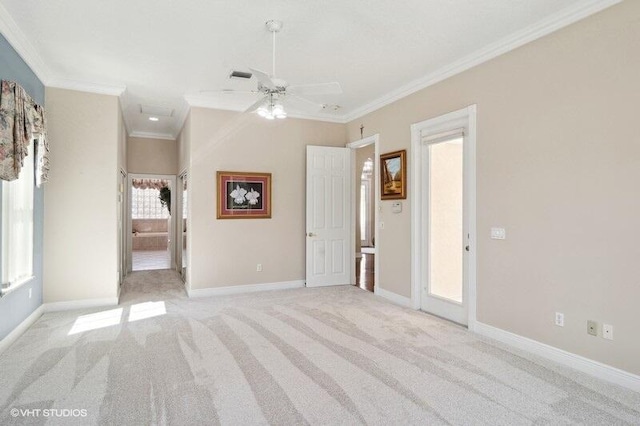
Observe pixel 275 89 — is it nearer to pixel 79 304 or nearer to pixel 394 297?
pixel 394 297

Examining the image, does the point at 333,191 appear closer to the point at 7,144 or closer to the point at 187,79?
the point at 187,79

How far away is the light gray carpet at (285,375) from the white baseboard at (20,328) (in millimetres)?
71

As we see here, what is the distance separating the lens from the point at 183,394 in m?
2.50

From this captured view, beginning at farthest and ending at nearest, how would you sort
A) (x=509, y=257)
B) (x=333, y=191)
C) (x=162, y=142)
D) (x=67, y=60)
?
(x=162, y=142) → (x=333, y=191) → (x=67, y=60) → (x=509, y=257)

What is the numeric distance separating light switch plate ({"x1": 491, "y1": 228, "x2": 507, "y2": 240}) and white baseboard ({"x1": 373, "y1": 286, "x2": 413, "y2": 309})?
5.08 ft

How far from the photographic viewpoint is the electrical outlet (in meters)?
2.70

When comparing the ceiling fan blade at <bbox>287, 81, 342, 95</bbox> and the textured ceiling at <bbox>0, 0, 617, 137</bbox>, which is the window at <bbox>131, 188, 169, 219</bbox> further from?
the ceiling fan blade at <bbox>287, 81, 342, 95</bbox>

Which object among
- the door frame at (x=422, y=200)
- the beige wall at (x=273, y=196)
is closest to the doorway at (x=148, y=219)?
the beige wall at (x=273, y=196)

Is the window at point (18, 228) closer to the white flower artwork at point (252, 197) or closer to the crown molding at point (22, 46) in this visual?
the crown molding at point (22, 46)

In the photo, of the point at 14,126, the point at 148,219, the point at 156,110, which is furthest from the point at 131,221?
the point at 148,219

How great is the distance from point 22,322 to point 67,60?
2828 millimetres

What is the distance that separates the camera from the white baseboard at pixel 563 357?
2.62 m

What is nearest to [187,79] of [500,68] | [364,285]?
[500,68]

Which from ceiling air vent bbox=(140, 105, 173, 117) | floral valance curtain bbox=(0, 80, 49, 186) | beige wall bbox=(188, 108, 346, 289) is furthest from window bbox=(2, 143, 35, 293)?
ceiling air vent bbox=(140, 105, 173, 117)
